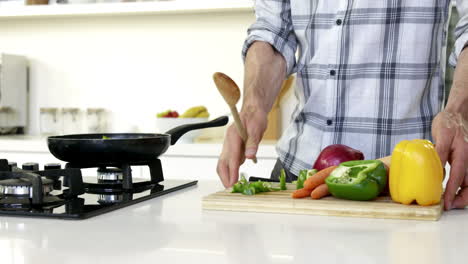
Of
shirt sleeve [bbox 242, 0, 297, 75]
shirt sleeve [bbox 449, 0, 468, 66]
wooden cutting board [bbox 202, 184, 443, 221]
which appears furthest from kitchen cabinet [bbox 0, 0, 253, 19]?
wooden cutting board [bbox 202, 184, 443, 221]

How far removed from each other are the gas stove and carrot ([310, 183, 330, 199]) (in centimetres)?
29

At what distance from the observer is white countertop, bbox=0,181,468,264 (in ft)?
2.39

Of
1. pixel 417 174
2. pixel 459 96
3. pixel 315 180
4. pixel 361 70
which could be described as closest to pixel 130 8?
pixel 361 70

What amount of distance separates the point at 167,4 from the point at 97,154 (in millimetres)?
1940

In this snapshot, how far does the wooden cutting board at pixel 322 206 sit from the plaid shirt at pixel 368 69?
0.49m

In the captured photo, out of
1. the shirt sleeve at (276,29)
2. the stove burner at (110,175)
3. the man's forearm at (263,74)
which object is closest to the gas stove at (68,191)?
the stove burner at (110,175)

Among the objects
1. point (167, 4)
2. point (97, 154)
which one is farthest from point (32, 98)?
point (97, 154)

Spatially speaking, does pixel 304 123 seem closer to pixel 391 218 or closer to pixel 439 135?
pixel 439 135

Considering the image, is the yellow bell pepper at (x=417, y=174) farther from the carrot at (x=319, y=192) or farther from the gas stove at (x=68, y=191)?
the gas stove at (x=68, y=191)

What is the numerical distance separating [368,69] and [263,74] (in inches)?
9.9

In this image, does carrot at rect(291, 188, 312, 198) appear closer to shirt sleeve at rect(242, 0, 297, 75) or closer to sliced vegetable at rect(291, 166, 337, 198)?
sliced vegetable at rect(291, 166, 337, 198)

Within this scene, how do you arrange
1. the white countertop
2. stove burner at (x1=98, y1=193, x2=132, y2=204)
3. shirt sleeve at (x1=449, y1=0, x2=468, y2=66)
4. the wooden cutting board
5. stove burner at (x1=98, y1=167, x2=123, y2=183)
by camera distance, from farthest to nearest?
shirt sleeve at (x1=449, y1=0, x2=468, y2=66)
stove burner at (x1=98, y1=167, x2=123, y2=183)
stove burner at (x1=98, y1=193, x2=132, y2=204)
the wooden cutting board
the white countertop

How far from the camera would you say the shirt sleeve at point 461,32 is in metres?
1.43

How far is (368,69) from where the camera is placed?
1575 mm
